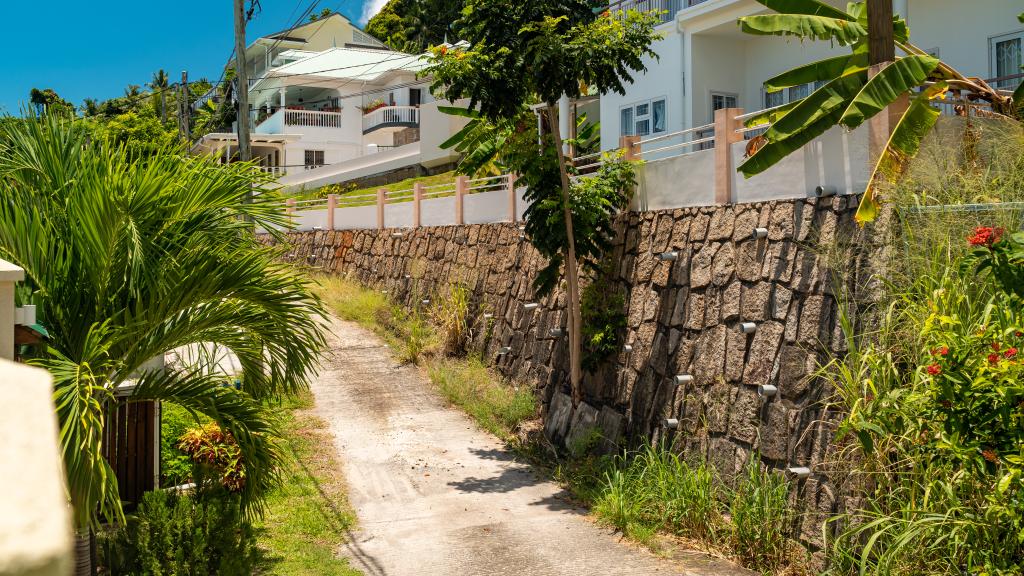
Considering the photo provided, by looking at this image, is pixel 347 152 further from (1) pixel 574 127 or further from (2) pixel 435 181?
(1) pixel 574 127

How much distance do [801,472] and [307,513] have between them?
21.0 ft

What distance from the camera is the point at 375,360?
2031 cm

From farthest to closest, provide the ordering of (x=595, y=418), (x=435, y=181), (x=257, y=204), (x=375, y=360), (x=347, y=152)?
(x=347, y=152) → (x=435, y=181) → (x=375, y=360) → (x=595, y=418) → (x=257, y=204)

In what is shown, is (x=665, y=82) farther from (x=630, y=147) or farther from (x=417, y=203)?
(x=417, y=203)

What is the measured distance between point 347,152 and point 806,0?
3653cm

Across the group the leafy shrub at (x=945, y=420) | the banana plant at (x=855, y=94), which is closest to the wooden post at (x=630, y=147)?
the banana plant at (x=855, y=94)

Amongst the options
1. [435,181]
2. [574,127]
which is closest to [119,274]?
[574,127]

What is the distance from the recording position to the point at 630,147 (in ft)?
49.9

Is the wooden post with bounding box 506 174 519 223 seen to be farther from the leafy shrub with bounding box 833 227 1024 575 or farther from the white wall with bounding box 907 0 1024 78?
the leafy shrub with bounding box 833 227 1024 575

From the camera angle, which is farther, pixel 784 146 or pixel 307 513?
pixel 307 513

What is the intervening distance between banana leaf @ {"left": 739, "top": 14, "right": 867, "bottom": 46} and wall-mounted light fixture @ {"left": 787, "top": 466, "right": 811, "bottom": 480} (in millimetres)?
A: 5268

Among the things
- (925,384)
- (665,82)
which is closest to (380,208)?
(665,82)

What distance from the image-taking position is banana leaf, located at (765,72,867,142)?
10.4 m

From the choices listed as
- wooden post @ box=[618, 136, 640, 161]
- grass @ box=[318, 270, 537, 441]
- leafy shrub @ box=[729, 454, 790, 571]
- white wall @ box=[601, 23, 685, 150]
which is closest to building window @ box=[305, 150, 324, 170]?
grass @ box=[318, 270, 537, 441]
